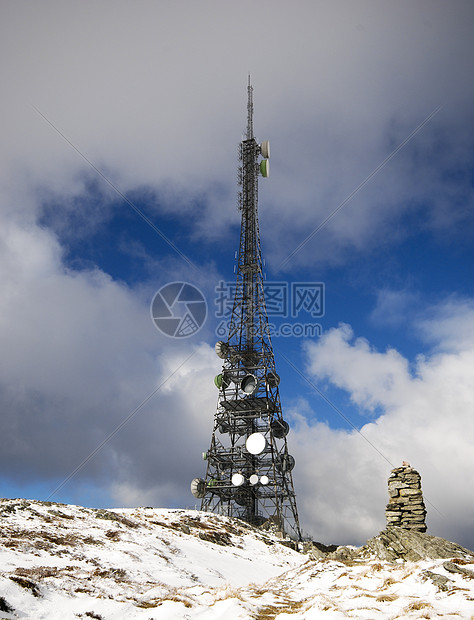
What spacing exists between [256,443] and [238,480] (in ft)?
13.3

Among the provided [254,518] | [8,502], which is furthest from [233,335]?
[8,502]

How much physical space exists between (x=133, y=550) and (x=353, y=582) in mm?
10312

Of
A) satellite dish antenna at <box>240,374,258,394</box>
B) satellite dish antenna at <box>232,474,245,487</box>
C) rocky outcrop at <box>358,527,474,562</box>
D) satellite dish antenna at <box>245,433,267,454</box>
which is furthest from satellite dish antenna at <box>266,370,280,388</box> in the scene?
rocky outcrop at <box>358,527,474,562</box>

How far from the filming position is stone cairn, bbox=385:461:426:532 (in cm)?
1844

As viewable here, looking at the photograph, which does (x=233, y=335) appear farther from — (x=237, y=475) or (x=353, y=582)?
(x=353, y=582)

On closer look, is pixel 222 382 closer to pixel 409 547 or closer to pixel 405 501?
pixel 405 501

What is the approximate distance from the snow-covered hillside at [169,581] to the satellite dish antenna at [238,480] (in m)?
19.0

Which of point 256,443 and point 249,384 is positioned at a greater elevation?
point 249,384

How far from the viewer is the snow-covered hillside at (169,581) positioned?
10539 millimetres

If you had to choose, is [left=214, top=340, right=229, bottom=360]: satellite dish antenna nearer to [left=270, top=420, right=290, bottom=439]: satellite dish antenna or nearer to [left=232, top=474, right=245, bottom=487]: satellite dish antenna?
[left=270, top=420, right=290, bottom=439]: satellite dish antenna

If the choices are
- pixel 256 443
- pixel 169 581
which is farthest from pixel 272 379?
pixel 169 581

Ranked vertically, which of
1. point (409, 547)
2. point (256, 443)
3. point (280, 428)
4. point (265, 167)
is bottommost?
point (409, 547)

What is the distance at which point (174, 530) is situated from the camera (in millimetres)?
28172

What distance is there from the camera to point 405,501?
742 inches
